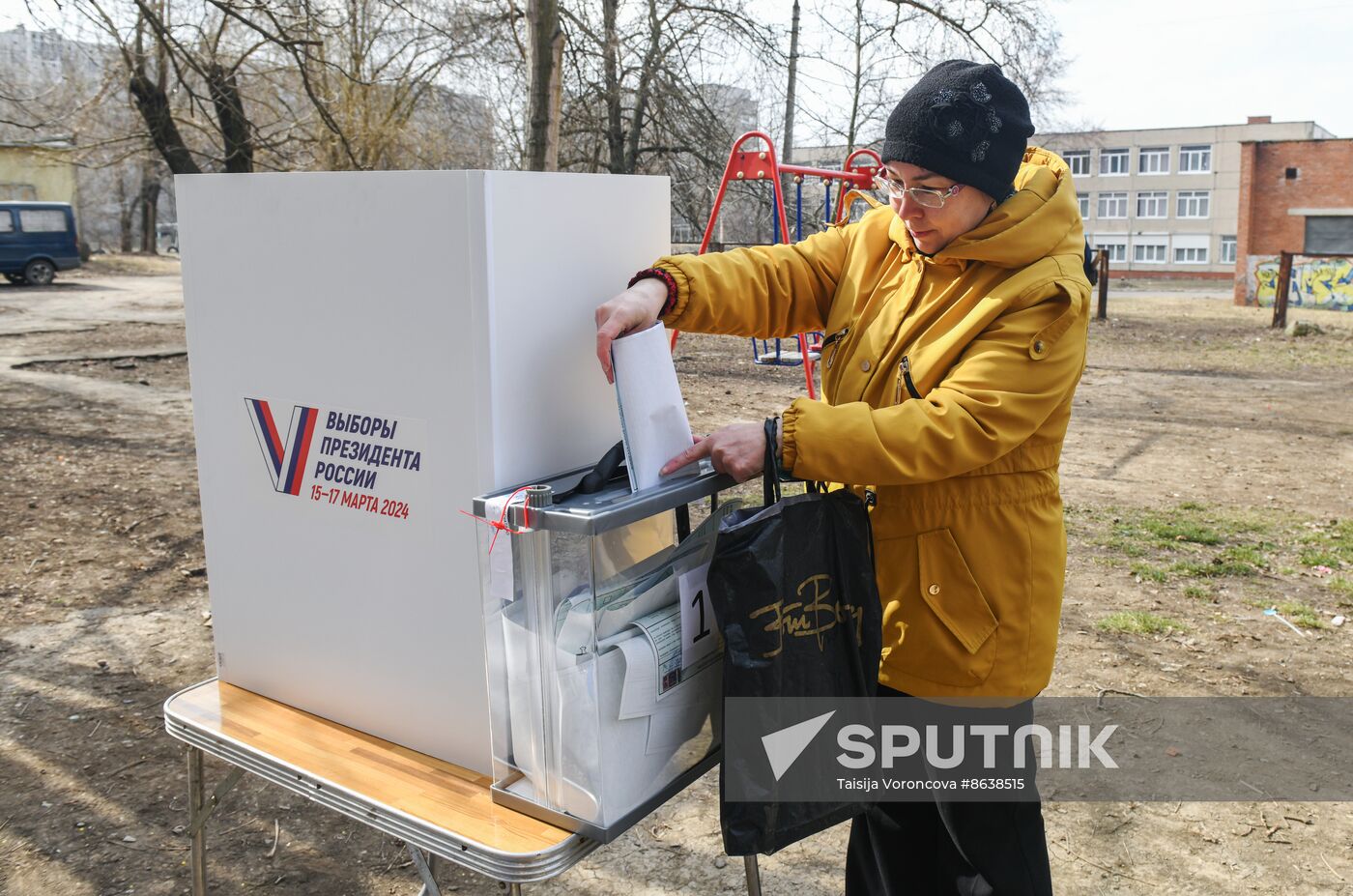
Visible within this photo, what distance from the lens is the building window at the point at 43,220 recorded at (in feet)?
72.2

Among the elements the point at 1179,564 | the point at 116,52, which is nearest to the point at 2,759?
the point at 1179,564

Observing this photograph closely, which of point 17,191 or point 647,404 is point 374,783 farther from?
point 17,191

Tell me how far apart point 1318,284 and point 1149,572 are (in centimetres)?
2768

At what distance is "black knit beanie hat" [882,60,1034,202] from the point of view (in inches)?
61.9

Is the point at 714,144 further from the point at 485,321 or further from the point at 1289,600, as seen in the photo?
the point at 485,321

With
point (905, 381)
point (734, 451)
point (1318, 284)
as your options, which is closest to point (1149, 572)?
point (905, 381)

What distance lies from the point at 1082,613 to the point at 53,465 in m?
5.98

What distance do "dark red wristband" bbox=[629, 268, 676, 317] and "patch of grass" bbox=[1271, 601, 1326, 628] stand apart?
12.8ft

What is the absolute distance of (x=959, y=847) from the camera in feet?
5.97

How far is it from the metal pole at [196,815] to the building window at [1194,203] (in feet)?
213

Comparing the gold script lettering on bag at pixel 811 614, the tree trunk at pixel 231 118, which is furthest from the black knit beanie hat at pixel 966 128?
the tree trunk at pixel 231 118

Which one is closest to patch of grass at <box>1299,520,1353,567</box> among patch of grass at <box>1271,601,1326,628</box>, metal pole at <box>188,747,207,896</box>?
patch of grass at <box>1271,601,1326,628</box>

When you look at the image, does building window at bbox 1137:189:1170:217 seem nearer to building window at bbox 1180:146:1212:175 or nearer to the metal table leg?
building window at bbox 1180:146:1212:175

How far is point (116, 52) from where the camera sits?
9922 millimetres
